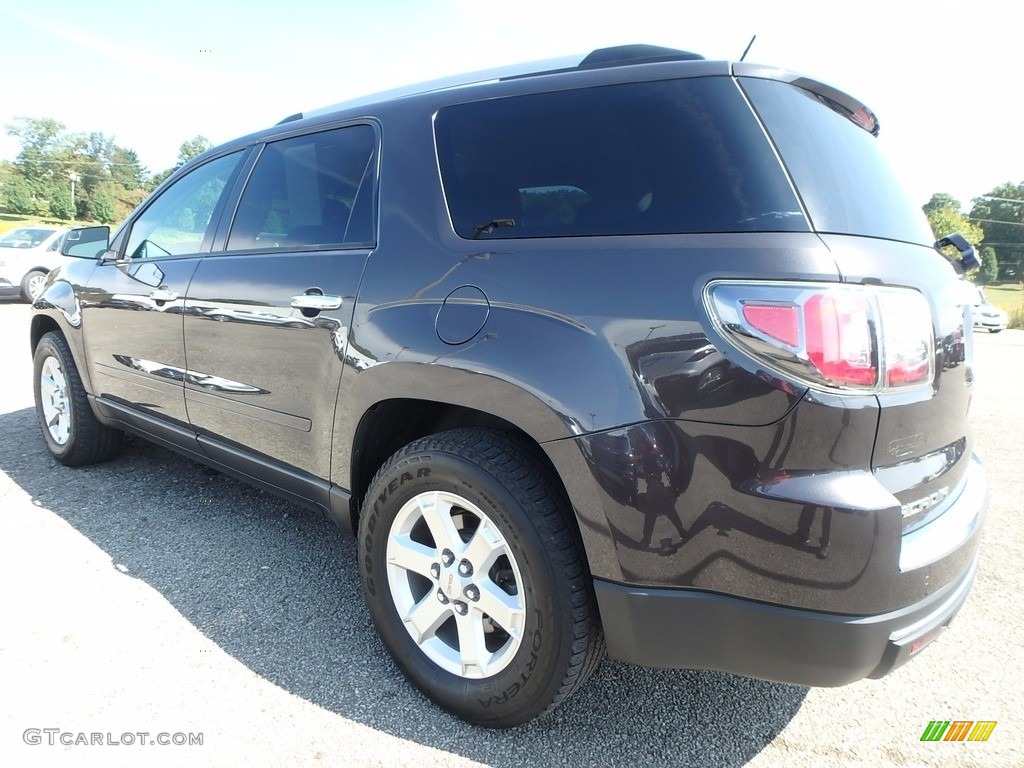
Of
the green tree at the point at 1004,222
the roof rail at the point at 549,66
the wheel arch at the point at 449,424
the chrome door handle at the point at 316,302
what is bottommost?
the green tree at the point at 1004,222

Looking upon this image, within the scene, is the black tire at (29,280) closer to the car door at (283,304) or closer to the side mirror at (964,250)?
the car door at (283,304)

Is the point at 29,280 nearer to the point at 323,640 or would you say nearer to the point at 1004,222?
the point at 323,640

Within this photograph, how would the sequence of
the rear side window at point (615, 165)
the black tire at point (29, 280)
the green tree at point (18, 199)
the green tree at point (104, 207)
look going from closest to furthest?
the rear side window at point (615, 165) < the black tire at point (29, 280) < the green tree at point (18, 199) < the green tree at point (104, 207)

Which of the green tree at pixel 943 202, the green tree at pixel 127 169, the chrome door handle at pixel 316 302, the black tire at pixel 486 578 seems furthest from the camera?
the green tree at pixel 127 169

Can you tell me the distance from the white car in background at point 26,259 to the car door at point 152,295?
12189 mm

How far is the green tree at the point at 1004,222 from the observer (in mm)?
78000

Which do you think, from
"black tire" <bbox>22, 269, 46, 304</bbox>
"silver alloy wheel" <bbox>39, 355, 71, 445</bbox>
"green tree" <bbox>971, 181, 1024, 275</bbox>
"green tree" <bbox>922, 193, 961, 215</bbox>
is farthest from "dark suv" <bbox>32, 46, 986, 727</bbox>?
"green tree" <bbox>922, 193, 961, 215</bbox>

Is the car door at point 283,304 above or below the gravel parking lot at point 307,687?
above

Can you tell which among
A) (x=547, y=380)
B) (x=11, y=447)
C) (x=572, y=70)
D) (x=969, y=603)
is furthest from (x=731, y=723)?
(x=11, y=447)

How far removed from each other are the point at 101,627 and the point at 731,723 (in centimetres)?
215

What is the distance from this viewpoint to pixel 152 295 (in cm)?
304

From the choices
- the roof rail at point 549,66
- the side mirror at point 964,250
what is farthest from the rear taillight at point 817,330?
the side mirror at point 964,250

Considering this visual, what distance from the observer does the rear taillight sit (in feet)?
4.44

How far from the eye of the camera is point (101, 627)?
90.9 inches
